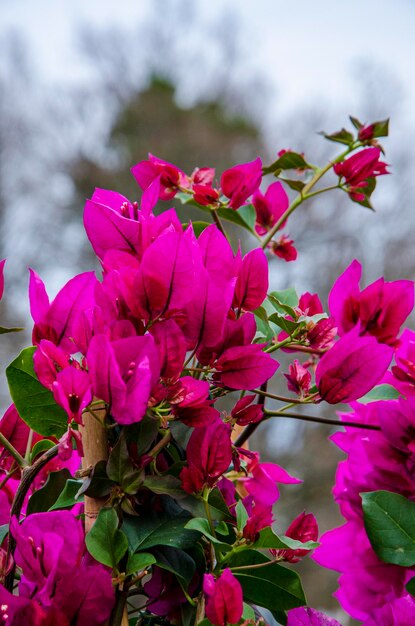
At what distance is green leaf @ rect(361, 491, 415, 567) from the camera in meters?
0.34

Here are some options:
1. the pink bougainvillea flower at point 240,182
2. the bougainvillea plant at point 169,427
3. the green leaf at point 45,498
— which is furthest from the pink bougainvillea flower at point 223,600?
the pink bougainvillea flower at point 240,182

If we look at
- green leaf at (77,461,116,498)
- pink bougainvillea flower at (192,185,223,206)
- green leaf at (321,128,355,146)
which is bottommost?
green leaf at (77,461,116,498)

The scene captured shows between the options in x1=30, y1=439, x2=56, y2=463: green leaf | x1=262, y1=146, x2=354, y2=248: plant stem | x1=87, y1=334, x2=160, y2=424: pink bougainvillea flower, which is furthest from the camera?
x1=262, y1=146, x2=354, y2=248: plant stem

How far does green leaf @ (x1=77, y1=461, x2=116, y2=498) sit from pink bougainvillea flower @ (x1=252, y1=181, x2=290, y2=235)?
0.88 ft

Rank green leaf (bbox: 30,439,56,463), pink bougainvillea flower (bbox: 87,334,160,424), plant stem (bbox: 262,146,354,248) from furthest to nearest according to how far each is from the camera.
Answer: plant stem (bbox: 262,146,354,248), green leaf (bbox: 30,439,56,463), pink bougainvillea flower (bbox: 87,334,160,424)

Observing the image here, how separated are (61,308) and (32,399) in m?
0.05

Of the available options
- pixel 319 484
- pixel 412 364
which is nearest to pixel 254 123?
pixel 319 484

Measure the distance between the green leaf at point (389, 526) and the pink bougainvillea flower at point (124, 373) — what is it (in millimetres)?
129

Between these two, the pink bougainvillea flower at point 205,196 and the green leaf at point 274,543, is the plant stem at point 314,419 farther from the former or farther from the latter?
the pink bougainvillea flower at point 205,196

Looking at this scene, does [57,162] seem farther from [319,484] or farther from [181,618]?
[181,618]

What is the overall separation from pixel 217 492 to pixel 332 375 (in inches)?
2.8

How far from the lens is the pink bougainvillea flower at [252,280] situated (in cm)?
34

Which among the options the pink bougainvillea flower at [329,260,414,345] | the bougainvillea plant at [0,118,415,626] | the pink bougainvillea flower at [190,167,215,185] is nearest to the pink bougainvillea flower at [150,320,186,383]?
the bougainvillea plant at [0,118,415,626]

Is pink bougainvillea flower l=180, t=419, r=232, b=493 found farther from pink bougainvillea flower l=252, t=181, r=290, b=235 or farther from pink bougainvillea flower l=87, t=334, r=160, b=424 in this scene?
pink bougainvillea flower l=252, t=181, r=290, b=235
